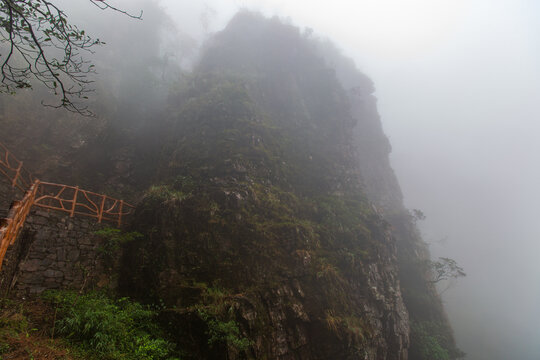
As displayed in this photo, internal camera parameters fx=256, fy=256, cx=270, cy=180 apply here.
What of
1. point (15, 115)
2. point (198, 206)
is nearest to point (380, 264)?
point (198, 206)

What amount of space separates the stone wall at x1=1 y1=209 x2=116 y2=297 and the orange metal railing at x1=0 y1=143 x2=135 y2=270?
1.45ft

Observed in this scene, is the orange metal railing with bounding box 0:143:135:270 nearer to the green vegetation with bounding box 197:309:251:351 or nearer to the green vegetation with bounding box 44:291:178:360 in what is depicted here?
the green vegetation with bounding box 44:291:178:360

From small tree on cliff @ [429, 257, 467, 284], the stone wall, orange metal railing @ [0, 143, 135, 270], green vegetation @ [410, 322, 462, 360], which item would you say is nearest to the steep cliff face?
the stone wall

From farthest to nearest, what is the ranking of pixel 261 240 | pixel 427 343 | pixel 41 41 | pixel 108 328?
1. pixel 427 343
2. pixel 261 240
3. pixel 41 41
4. pixel 108 328

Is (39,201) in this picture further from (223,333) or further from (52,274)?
(223,333)

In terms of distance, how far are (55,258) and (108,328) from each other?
4048 mm

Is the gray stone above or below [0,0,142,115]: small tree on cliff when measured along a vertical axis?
below

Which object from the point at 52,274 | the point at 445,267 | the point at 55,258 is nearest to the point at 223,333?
the point at 52,274

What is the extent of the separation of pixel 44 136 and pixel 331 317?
19.2 metres

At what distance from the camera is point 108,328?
6711 millimetres

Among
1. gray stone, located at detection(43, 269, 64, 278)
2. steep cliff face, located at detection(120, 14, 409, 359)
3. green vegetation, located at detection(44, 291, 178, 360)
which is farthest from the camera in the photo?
steep cliff face, located at detection(120, 14, 409, 359)

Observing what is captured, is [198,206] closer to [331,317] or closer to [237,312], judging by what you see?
A: [237,312]

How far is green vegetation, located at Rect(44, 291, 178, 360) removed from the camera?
6352 mm

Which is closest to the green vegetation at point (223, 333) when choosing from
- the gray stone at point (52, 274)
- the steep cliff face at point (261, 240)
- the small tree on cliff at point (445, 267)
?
the steep cliff face at point (261, 240)
